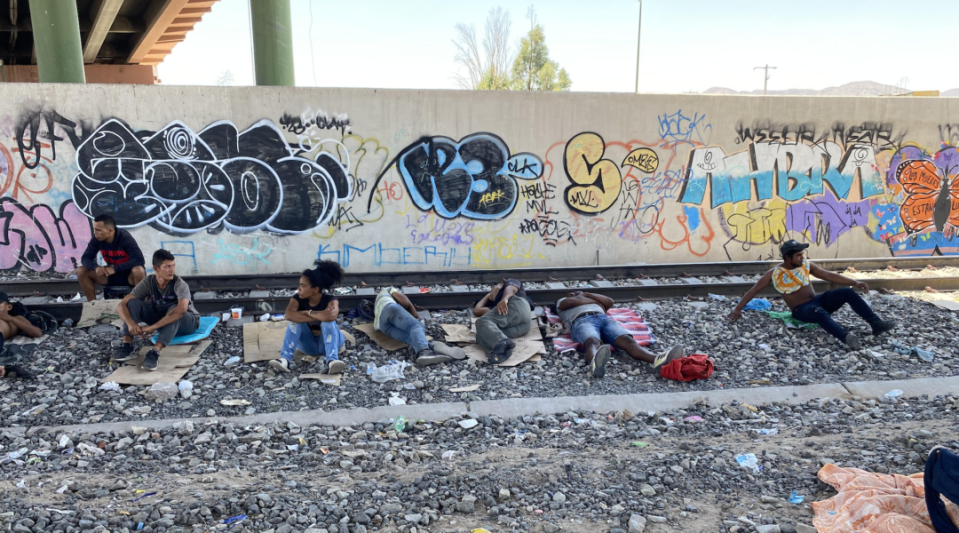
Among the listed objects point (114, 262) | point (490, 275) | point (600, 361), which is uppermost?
point (114, 262)

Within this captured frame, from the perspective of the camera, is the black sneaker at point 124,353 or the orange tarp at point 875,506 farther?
the black sneaker at point 124,353

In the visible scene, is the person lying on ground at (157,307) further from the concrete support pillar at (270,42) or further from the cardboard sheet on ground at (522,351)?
the concrete support pillar at (270,42)

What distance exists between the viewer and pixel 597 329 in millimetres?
6539

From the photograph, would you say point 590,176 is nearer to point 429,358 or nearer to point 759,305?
point 759,305

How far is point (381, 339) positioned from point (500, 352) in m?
1.47

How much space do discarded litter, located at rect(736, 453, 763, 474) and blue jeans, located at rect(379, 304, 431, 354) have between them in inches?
130

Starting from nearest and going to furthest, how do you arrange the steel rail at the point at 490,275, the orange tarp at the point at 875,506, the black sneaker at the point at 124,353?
the orange tarp at the point at 875,506
the black sneaker at the point at 124,353
the steel rail at the point at 490,275

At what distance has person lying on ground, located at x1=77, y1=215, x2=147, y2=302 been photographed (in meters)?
7.32

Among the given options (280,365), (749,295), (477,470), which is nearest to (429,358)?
(280,365)

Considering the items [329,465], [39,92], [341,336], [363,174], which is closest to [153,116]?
[39,92]

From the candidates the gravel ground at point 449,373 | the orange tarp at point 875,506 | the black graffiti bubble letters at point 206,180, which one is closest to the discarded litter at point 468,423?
the gravel ground at point 449,373

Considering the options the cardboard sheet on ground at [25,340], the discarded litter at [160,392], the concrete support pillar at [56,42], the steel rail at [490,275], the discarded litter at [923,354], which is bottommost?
the discarded litter at [160,392]

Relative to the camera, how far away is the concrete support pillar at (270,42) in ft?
41.3

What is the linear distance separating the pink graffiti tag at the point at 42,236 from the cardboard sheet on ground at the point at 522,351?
277 inches
